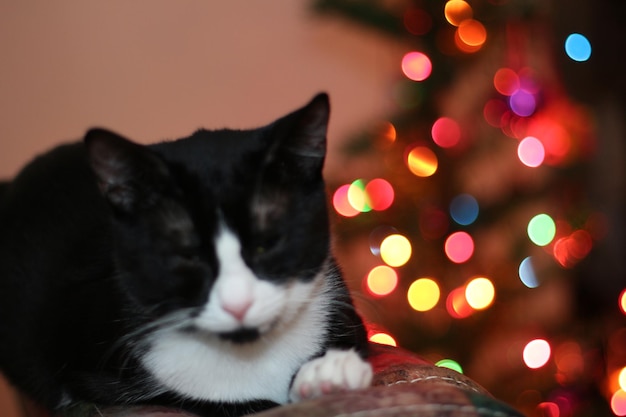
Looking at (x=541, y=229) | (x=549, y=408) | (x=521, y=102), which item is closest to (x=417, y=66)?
(x=521, y=102)

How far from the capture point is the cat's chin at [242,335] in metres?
0.94

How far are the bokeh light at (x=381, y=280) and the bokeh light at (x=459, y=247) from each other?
152 millimetres

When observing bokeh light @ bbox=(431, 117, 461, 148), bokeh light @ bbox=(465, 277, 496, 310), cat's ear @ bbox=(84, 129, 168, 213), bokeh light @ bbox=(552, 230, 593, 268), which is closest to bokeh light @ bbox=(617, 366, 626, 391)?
bokeh light @ bbox=(552, 230, 593, 268)

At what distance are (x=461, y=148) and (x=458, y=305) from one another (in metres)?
0.39

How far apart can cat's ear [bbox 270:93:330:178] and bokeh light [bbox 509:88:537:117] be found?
105cm

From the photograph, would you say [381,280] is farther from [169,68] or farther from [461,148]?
[169,68]

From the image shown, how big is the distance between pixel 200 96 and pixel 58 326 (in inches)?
53.4

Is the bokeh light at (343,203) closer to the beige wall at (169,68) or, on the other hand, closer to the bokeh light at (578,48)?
the beige wall at (169,68)

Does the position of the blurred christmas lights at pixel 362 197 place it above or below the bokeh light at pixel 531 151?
below

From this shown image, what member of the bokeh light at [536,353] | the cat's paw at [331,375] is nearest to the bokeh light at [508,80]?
the bokeh light at [536,353]

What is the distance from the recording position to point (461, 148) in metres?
1.93

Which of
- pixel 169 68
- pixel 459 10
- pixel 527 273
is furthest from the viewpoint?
pixel 169 68

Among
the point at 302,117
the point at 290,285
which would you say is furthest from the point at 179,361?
the point at 302,117

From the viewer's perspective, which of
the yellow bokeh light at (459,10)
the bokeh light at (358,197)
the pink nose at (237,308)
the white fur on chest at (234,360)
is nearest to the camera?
the pink nose at (237,308)
